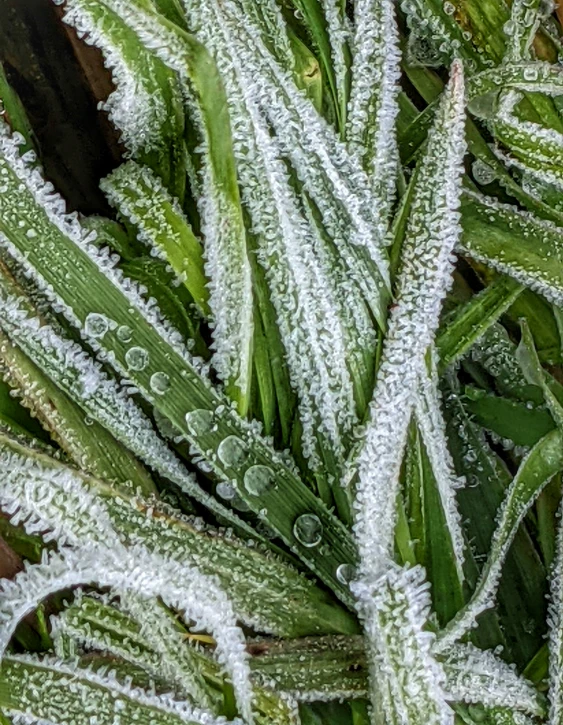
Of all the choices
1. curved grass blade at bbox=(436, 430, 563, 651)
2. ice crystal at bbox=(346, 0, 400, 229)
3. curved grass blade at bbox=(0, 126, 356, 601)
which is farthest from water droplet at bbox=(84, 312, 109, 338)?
curved grass blade at bbox=(436, 430, 563, 651)

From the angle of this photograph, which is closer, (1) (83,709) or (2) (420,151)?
(1) (83,709)

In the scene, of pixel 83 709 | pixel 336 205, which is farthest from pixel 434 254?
pixel 83 709

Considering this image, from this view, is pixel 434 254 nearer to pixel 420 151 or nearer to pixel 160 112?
pixel 420 151

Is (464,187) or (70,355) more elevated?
(70,355)

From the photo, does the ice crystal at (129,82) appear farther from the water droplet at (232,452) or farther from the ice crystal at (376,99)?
the water droplet at (232,452)

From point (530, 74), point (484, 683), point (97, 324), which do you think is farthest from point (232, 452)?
point (530, 74)

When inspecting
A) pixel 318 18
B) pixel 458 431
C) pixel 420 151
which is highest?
pixel 318 18
